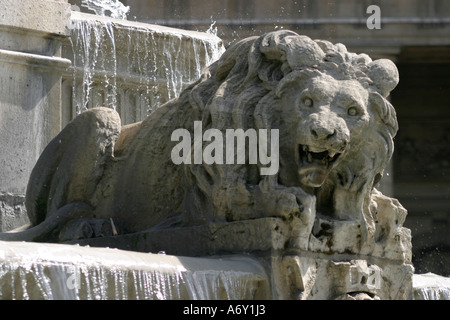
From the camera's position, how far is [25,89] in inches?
324


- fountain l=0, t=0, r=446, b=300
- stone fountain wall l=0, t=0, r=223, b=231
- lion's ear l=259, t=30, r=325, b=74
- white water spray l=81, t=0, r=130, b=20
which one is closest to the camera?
fountain l=0, t=0, r=446, b=300

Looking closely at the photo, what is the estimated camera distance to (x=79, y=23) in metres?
8.91

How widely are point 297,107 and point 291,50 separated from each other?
30 centimetres

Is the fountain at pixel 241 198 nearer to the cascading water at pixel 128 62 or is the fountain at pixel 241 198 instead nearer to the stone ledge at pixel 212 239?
the stone ledge at pixel 212 239

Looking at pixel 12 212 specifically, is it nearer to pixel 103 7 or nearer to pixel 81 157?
pixel 81 157

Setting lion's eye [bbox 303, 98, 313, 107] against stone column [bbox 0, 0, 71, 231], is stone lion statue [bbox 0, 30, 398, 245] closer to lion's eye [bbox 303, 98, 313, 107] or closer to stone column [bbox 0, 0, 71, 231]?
lion's eye [bbox 303, 98, 313, 107]

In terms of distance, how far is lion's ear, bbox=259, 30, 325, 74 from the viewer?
246 inches

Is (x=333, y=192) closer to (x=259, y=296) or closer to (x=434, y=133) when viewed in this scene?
(x=259, y=296)

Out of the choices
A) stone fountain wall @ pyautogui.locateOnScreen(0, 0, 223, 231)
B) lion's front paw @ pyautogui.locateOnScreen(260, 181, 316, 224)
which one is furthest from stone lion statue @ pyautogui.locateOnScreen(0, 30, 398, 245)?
stone fountain wall @ pyautogui.locateOnScreen(0, 0, 223, 231)

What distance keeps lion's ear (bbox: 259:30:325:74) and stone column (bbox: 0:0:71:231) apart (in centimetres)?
235

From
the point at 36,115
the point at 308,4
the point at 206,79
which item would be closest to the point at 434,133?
the point at 308,4

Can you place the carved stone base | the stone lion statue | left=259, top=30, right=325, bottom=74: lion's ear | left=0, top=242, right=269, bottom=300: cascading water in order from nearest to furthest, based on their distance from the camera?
left=0, top=242, right=269, bottom=300: cascading water → the carved stone base → the stone lion statue → left=259, top=30, right=325, bottom=74: lion's ear

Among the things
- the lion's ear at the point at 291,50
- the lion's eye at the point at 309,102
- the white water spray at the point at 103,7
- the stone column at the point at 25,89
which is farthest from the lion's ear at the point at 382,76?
the white water spray at the point at 103,7

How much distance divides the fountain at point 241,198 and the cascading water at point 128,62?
1.73 metres
